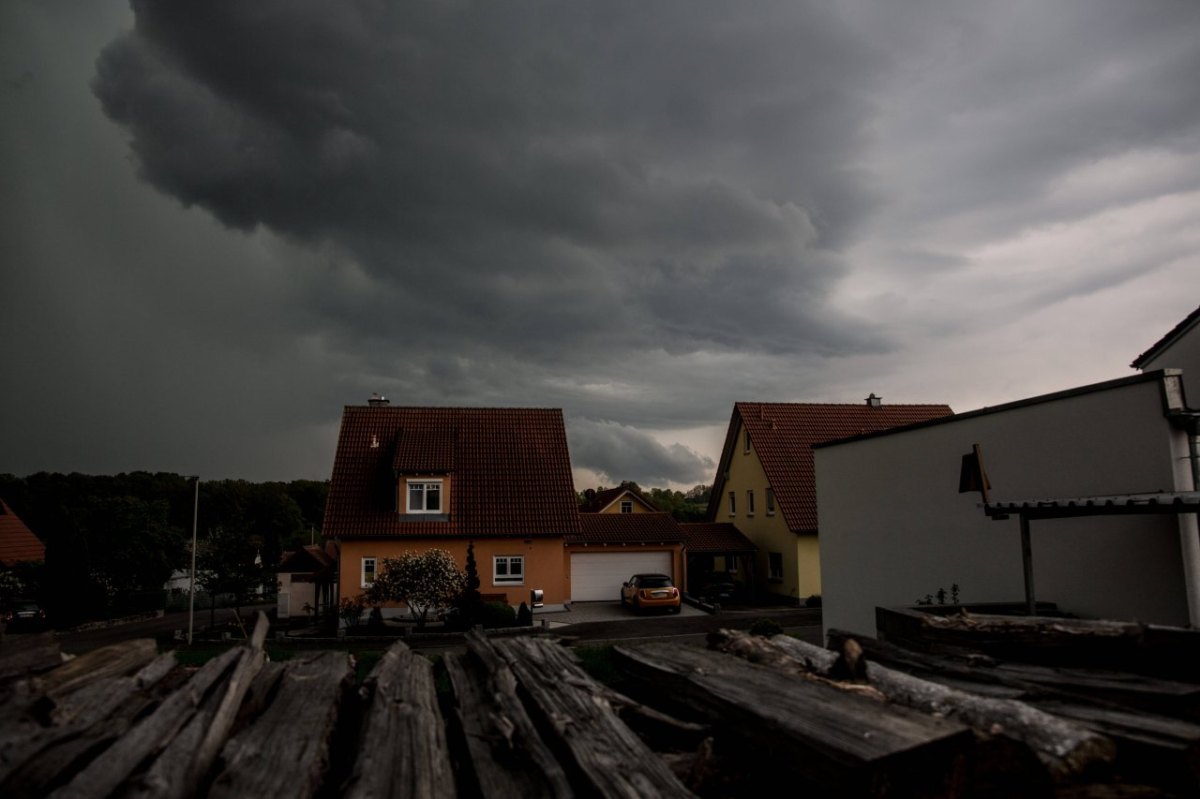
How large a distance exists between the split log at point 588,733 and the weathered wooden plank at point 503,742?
0.09m

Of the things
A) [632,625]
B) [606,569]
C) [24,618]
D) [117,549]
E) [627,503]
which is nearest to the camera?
[632,625]

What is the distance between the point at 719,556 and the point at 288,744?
111 ft

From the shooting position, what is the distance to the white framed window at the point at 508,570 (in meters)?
28.3

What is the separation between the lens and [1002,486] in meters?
11.4

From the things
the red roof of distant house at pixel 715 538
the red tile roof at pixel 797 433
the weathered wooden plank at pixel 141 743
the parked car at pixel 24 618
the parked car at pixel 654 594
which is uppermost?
the red tile roof at pixel 797 433

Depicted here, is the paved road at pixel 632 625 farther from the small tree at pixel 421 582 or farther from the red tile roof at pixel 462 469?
the small tree at pixel 421 582

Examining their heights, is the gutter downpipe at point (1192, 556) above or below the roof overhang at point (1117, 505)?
below

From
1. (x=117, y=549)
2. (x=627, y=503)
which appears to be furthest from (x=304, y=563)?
(x=627, y=503)

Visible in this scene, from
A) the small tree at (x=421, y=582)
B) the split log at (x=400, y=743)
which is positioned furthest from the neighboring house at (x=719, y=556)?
the split log at (x=400, y=743)

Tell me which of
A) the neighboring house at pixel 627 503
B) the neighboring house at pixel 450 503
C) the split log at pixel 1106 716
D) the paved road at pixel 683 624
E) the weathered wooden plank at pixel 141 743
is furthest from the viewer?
the neighboring house at pixel 627 503

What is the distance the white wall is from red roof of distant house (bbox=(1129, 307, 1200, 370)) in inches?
345

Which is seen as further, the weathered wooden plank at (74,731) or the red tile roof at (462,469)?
the red tile roof at (462,469)

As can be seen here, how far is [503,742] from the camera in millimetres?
3754

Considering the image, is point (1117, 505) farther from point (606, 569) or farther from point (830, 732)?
point (606, 569)
